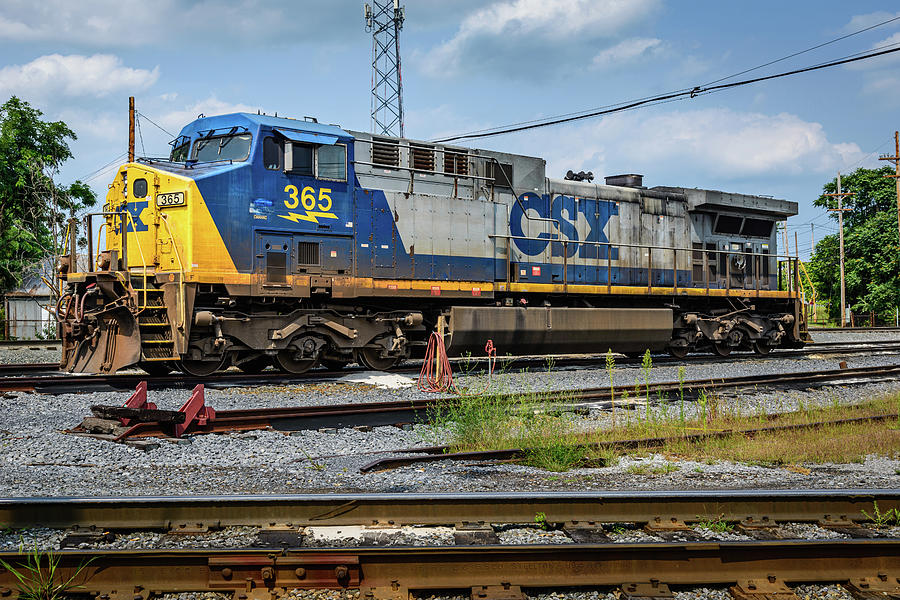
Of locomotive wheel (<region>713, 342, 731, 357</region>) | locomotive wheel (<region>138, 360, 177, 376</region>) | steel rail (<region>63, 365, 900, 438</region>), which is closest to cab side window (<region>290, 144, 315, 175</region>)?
locomotive wheel (<region>138, 360, 177, 376</region>)

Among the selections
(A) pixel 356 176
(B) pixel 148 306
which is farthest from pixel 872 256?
(B) pixel 148 306

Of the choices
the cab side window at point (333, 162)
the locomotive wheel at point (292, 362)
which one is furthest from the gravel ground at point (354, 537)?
the cab side window at point (333, 162)

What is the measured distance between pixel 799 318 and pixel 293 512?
1634cm

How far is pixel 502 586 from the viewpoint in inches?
129

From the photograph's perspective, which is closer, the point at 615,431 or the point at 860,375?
the point at 615,431

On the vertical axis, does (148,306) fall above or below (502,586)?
above

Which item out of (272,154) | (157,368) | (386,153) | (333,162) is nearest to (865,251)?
(386,153)

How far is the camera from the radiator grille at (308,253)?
11.1 meters

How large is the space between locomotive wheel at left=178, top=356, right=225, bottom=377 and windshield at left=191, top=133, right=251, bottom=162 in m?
2.96

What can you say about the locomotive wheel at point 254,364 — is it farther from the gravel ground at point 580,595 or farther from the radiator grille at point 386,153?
the gravel ground at point 580,595

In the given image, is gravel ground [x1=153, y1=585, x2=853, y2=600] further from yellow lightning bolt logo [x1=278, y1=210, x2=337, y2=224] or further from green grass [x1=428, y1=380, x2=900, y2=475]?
yellow lightning bolt logo [x1=278, y1=210, x2=337, y2=224]

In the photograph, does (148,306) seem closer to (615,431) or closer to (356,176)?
(356,176)

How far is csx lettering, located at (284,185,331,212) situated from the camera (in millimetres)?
10852

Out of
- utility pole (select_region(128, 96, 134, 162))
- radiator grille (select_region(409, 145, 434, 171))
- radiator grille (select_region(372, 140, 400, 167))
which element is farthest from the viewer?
utility pole (select_region(128, 96, 134, 162))
